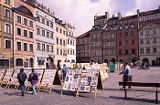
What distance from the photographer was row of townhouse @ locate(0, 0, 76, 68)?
44750 mm

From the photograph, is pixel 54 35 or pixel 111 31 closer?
pixel 54 35

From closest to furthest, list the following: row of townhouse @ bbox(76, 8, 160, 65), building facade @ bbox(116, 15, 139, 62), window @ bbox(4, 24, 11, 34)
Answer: window @ bbox(4, 24, 11, 34) → row of townhouse @ bbox(76, 8, 160, 65) → building facade @ bbox(116, 15, 139, 62)

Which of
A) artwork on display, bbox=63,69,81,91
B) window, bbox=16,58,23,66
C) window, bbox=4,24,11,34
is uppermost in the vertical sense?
window, bbox=4,24,11,34

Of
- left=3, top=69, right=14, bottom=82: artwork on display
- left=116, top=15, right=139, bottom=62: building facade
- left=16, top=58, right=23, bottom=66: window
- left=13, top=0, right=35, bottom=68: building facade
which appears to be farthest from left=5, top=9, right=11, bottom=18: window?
left=116, top=15, right=139, bottom=62: building facade

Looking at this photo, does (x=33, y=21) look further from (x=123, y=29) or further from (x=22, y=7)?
(x=123, y=29)

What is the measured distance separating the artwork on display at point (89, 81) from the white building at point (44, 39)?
36143 mm

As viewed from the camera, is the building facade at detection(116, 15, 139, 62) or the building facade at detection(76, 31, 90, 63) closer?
the building facade at detection(116, 15, 139, 62)

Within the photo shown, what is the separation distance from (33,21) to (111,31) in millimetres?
42038

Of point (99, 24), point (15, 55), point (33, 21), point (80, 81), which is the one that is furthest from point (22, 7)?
point (99, 24)

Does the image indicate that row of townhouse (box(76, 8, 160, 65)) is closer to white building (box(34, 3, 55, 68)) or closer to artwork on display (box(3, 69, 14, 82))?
white building (box(34, 3, 55, 68))

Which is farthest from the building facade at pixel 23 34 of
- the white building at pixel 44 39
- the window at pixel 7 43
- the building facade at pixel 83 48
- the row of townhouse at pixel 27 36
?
the building facade at pixel 83 48

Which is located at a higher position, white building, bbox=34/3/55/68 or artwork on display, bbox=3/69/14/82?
white building, bbox=34/3/55/68

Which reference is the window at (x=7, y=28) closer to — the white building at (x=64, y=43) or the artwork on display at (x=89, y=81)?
the white building at (x=64, y=43)

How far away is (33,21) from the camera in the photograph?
5362 centimetres
